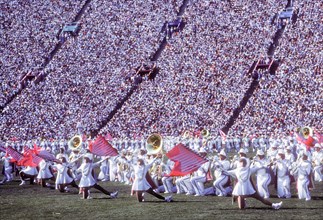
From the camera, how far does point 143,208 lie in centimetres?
1695

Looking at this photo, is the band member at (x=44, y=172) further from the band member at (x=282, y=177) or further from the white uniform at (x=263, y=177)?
the band member at (x=282, y=177)

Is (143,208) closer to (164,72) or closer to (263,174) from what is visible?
(263,174)

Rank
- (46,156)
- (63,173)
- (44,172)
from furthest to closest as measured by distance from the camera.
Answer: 1. (44,172)
2. (63,173)
3. (46,156)

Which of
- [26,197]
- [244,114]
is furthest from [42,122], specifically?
[26,197]

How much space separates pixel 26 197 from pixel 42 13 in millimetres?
44431

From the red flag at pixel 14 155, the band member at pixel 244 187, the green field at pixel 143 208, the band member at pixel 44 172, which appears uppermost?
the red flag at pixel 14 155

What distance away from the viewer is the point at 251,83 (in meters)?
45.5

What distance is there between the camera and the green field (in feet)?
50.6

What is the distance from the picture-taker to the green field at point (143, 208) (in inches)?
608

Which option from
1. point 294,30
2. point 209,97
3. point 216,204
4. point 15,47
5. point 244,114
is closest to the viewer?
point 216,204

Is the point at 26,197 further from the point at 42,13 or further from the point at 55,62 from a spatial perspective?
the point at 42,13

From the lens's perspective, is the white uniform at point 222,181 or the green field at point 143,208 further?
the white uniform at point 222,181

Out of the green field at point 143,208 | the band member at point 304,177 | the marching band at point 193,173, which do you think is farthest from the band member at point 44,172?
the band member at point 304,177

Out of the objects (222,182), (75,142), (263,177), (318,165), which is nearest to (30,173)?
(75,142)
